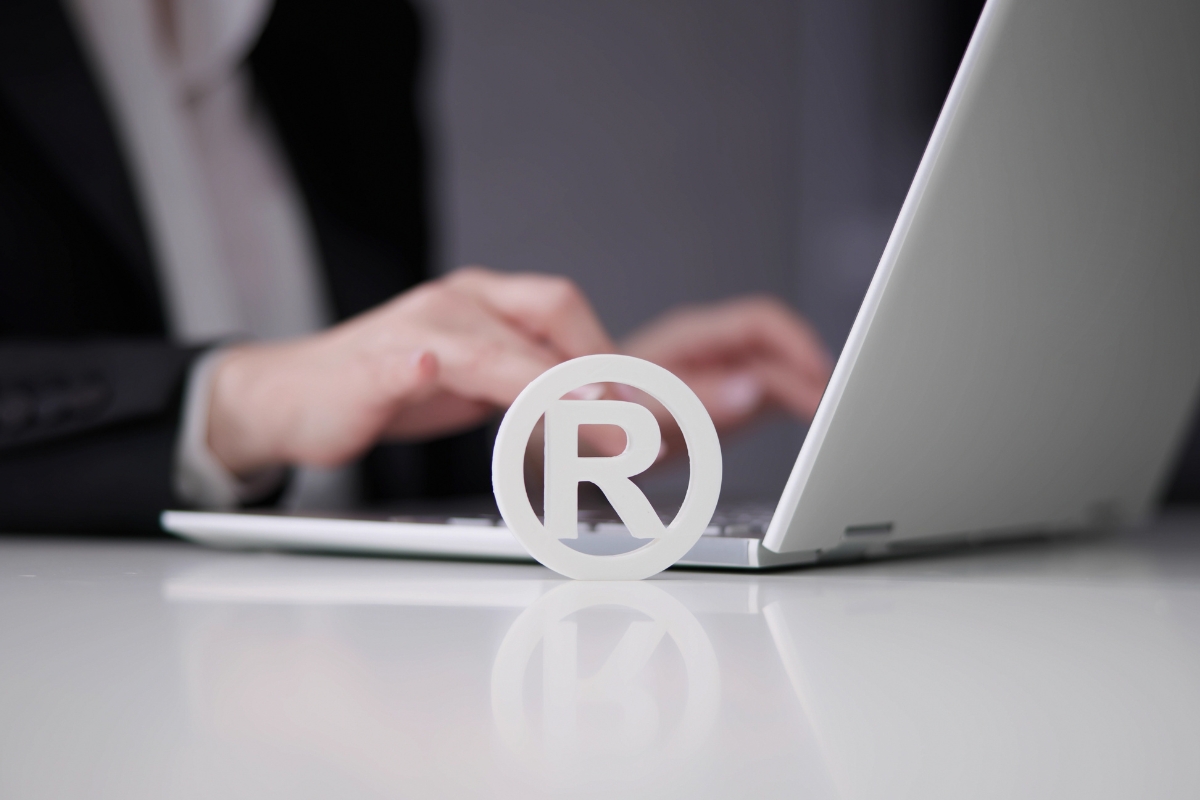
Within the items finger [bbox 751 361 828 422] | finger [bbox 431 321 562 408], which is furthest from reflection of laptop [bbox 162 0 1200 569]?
finger [bbox 751 361 828 422]

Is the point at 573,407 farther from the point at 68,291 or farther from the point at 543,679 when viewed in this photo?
the point at 68,291

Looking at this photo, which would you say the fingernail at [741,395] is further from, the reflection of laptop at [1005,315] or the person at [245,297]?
the reflection of laptop at [1005,315]

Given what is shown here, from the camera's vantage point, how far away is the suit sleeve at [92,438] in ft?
2.65

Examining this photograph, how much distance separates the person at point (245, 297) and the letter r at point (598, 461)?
103mm

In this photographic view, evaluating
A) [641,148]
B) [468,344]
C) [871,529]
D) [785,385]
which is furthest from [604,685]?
[641,148]

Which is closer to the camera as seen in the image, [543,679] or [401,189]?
[543,679]

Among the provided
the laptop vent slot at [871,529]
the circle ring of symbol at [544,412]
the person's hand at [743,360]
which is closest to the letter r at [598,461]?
the circle ring of symbol at [544,412]

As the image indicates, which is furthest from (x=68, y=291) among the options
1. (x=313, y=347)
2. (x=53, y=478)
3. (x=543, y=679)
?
(x=543, y=679)

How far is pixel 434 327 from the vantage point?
725 millimetres

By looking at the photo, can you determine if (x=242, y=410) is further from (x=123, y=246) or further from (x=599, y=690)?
(x=599, y=690)

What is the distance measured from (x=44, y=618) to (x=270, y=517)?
217mm

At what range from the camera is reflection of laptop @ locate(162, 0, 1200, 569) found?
461 mm

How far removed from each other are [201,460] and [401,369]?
289 mm

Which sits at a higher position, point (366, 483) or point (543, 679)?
point (543, 679)
